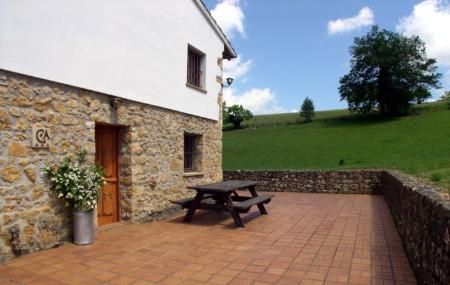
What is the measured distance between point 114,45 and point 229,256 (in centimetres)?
427

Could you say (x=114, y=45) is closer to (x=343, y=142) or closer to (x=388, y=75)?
(x=343, y=142)

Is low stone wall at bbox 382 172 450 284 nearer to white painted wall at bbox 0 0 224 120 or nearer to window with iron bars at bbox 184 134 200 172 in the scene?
white painted wall at bbox 0 0 224 120

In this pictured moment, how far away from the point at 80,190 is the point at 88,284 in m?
1.78

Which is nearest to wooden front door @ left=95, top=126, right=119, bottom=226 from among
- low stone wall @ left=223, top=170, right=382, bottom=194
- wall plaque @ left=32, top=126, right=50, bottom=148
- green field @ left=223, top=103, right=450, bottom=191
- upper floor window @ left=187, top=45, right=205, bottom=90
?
wall plaque @ left=32, top=126, right=50, bottom=148

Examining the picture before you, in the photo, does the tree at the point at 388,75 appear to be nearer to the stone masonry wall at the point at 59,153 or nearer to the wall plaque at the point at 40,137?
the stone masonry wall at the point at 59,153

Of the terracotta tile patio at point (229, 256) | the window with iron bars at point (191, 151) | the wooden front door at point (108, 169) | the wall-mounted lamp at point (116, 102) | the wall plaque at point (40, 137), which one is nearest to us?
the terracotta tile patio at point (229, 256)

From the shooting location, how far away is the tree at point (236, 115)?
48.1 meters

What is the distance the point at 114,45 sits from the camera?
261 inches

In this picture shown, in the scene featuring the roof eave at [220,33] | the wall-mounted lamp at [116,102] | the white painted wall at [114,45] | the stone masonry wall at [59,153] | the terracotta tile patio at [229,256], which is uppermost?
the roof eave at [220,33]

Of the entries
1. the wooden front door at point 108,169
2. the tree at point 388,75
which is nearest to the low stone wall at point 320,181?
the wooden front door at point 108,169

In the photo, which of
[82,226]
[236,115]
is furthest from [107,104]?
[236,115]

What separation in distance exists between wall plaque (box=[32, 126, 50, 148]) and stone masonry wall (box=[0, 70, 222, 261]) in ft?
0.25

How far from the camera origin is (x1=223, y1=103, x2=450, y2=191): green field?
72.4 ft

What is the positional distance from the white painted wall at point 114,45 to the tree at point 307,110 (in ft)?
125
